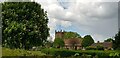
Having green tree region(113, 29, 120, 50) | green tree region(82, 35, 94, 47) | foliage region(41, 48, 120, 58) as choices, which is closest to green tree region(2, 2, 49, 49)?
foliage region(41, 48, 120, 58)

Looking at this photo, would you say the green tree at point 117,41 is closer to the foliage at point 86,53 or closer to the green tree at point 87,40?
the foliage at point 86,53

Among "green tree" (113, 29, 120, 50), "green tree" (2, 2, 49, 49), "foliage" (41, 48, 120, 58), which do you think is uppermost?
"green tree" (2, 2, 49, 49)

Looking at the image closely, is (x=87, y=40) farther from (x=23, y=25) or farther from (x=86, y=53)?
(x=23, y=25)

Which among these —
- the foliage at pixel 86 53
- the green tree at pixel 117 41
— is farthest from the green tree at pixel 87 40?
the foliage at pixel 86 53

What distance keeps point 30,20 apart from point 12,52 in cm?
1400

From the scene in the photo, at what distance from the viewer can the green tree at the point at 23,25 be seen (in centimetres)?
4750

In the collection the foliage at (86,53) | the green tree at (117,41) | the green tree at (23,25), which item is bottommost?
the foliage at (86,53)

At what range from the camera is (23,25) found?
47.1 metres

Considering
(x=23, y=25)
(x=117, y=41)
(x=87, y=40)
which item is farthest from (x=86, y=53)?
(x=87, y=40)

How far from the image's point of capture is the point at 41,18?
170 feet

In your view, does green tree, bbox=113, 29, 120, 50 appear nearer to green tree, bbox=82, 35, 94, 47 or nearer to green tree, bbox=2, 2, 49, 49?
green tree, bbox=2, 2, 49, 49

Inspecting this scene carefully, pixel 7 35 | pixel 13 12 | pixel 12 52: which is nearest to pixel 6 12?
pixel 13 12

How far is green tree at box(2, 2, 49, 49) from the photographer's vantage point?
47.5 m

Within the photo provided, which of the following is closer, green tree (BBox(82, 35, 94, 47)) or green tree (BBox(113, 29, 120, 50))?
green tree (BBox(113, 29, 120, 50))
